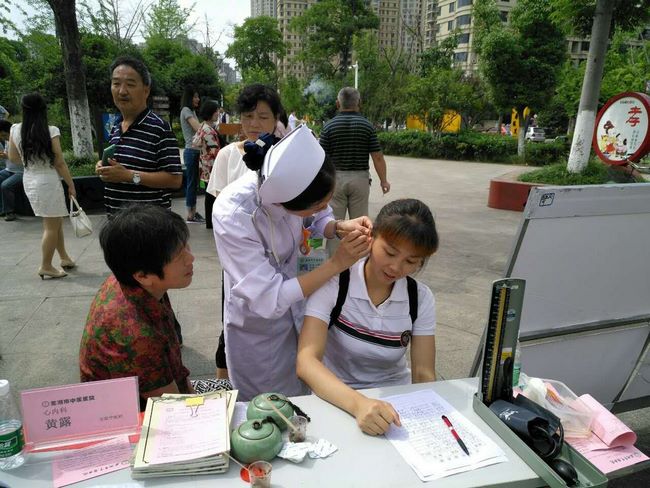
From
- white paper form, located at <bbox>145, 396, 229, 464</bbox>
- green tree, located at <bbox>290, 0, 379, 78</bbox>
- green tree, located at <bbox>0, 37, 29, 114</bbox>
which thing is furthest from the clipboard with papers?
green tree, located at <bbox>290, 0, 379, 78</bbox>

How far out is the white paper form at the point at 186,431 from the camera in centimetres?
112

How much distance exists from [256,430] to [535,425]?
0.76 m

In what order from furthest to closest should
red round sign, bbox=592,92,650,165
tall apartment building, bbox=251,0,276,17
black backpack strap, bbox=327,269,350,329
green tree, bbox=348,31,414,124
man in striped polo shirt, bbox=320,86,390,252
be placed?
1. tall apartment building, bbox=251,0,276,17
2. green tree, bbox=348,31,414,124
3. red round sign, bbox=592,92,650,165
4. man in striped polo shirt, bbox=320,86,390,252
5. black backpack strap, bbox=327,269,350,329

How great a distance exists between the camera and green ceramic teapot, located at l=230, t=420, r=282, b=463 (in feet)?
3.75

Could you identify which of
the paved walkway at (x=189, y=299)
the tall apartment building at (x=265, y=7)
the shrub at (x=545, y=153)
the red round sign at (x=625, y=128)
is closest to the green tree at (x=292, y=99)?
the shrub at (x=545, y=153)

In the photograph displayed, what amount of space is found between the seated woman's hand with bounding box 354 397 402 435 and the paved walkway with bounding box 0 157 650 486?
1.78 m

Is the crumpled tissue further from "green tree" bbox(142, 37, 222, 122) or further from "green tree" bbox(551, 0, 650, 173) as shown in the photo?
"green tree" bbox(142, 37, 222, 122)

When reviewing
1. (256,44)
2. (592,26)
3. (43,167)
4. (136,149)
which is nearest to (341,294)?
(136,149)

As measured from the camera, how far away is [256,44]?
1747 inches


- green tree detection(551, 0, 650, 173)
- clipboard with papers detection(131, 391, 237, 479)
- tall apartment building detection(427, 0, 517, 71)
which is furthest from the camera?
tall apartment building detection(427, 0, 517, 71)

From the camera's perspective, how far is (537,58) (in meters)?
14.3

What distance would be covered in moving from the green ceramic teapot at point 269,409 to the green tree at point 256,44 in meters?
45.0

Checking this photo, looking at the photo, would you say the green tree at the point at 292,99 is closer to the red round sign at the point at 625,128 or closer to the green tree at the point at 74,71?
the green tree at the point at 74,71

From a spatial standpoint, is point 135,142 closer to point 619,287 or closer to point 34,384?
point 34,384
